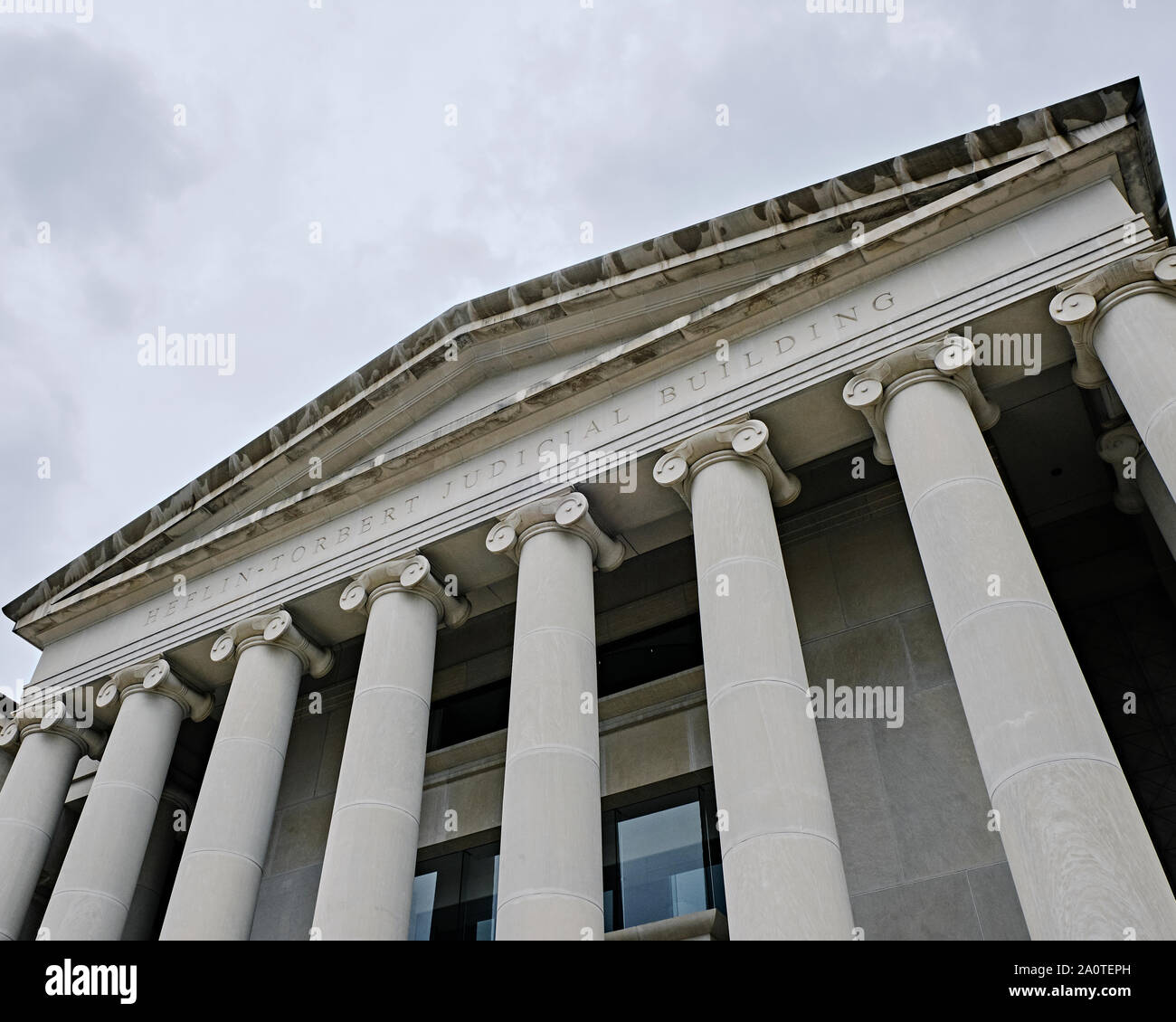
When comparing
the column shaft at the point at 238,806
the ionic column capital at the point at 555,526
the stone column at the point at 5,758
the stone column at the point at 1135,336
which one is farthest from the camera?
the stone column at the point at 5,758

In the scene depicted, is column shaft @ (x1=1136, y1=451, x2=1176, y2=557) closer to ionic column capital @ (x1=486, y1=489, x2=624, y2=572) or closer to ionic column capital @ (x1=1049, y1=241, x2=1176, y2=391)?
ionic column capital @ (x1=1049, y1=241, x2=1176, y2=391)

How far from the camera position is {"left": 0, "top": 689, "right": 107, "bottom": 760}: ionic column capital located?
2878cm

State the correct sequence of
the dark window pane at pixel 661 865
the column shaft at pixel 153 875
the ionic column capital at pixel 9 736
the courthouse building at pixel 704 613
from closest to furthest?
the courthouse building at pixel 704 613 → the dark window pane at pixel 661 865 → the ionic column capital at pixel 9 736 → the column shaft at pixel 153 875

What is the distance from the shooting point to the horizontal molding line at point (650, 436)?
20.3 metres

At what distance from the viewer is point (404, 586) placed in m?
25.1

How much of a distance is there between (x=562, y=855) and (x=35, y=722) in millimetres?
18452

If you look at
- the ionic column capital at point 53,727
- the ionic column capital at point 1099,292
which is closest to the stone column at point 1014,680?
the ionic column capital at point 1099,292

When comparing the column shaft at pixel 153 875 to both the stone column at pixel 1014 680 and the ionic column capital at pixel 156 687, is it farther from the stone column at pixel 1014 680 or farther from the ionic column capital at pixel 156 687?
the stone column at pixel 1014 680

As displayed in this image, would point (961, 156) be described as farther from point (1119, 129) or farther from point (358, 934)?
point (358, 934)

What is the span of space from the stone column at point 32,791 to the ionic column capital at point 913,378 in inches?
883

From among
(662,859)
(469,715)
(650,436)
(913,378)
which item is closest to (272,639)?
(469,715)

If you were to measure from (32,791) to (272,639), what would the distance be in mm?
7766

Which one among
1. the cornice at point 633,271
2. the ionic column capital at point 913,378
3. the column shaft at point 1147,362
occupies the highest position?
the cornice at point 633,271
